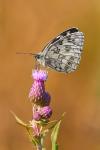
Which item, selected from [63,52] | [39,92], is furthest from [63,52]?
[39,92]

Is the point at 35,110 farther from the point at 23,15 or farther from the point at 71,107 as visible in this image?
the point at 23,15

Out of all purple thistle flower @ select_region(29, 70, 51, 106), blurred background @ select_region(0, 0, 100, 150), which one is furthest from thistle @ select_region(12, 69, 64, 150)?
blurred background @ select_region(0, 0, 100, 150)

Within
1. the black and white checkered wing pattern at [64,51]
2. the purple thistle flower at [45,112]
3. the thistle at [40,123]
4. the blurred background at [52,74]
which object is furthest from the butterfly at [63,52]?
the blurred background at [52,74]

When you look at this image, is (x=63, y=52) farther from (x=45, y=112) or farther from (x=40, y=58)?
(x=45, y=112)

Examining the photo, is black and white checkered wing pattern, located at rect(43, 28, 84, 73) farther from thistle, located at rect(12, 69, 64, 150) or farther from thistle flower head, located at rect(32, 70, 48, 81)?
thistle, located at rect(12, 69, 64, 150)

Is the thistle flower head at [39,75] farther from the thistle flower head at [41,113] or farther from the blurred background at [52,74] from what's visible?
the blurred background at [52,74]

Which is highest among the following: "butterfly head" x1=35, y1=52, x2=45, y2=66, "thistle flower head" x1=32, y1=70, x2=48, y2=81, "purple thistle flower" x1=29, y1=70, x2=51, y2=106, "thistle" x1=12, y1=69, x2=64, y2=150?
"butterfly head" x1=35, y1=52, x2=45, y2=66
